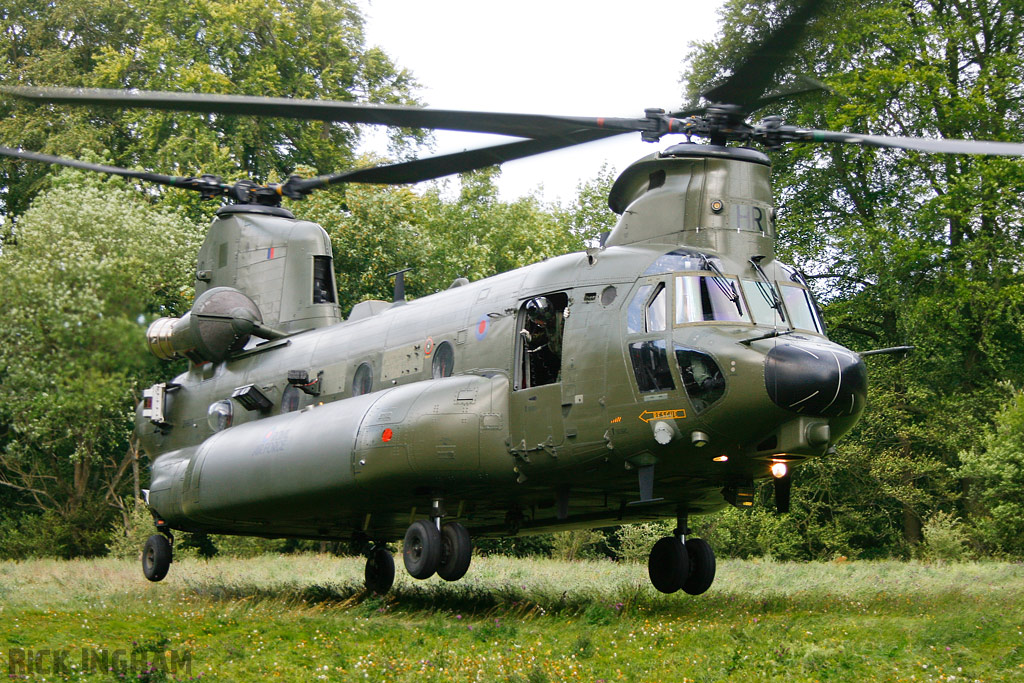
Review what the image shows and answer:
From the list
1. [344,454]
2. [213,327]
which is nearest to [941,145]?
[344,454]

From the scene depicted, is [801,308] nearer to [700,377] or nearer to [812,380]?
[812,380]

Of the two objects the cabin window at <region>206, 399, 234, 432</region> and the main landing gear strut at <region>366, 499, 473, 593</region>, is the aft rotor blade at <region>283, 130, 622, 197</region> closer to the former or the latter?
the main landing gear strut at <region>366, 499, 473, 593</region>

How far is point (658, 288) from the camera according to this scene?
1223cm

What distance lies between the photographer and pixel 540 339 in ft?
43.8

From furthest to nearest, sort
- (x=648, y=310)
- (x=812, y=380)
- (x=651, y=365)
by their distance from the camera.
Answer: (x=648, y=310)
(x=651, y=365)
(x=812, y=380)

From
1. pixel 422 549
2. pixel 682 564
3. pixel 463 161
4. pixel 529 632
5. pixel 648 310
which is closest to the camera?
pixel 648 310

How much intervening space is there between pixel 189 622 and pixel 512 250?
25889mm

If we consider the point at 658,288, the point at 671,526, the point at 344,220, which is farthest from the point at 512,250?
the point at 658,288

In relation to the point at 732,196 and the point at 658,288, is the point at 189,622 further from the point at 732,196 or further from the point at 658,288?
the point at 732,196

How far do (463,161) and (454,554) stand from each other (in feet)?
15.8

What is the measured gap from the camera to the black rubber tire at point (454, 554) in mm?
13523

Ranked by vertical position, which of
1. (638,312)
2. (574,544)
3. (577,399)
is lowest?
(574,544)

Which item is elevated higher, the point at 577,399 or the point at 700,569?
the point at 577,399

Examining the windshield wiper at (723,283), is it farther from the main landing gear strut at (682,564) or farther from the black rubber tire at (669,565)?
the black rubber tire at (669,565)
